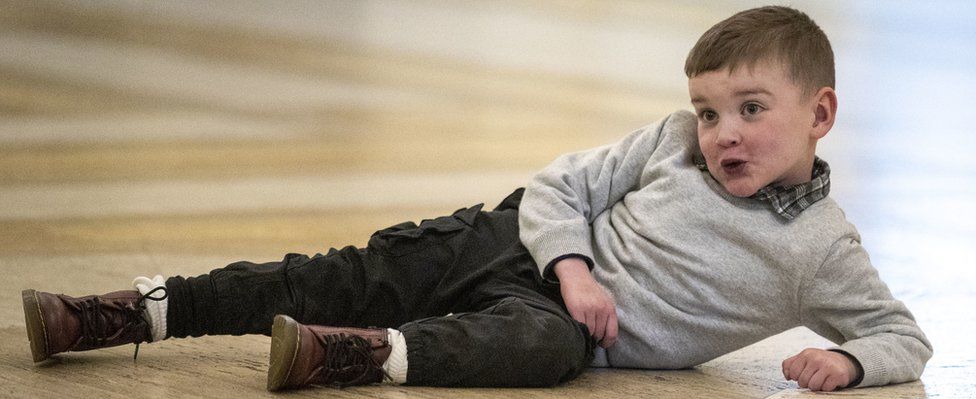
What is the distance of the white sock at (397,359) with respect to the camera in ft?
3.72

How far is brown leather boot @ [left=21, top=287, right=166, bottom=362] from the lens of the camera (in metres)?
1.19

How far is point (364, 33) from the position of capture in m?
3.38

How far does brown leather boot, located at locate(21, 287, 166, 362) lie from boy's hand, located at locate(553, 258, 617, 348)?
446 mm

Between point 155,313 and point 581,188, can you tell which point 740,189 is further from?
point 155,313

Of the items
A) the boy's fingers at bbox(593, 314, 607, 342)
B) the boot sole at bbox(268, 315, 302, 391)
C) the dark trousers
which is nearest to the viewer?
the boot sole at bbox(268, 315, 302, 391)

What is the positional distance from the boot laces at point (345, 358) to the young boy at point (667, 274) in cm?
10

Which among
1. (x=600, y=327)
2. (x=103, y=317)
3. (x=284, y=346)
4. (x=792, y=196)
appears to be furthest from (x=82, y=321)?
(x=792, y=196)

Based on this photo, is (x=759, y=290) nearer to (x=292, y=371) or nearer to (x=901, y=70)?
(x=292, y=371)

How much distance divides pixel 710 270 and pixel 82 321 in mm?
690

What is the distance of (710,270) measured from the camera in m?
1.31

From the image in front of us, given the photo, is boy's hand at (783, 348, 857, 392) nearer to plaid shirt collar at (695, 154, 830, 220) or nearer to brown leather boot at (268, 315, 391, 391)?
plaid shirt collar at (695, 154, 830, 220)

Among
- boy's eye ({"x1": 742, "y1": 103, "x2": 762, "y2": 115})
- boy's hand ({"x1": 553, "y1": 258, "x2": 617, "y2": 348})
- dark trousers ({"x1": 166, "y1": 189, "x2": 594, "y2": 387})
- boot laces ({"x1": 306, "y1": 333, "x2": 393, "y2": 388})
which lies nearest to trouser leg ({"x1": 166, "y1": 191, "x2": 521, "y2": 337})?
dark trousers ({"x1": 166, "y1": 189, "x2": 594, "y2": 387})

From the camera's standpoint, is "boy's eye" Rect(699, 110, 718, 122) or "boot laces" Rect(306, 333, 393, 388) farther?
"boy's eye" Rect(699, 110, 718, 122)

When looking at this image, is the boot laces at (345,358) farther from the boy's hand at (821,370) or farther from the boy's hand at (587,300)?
the boy's hand at (821,370)
